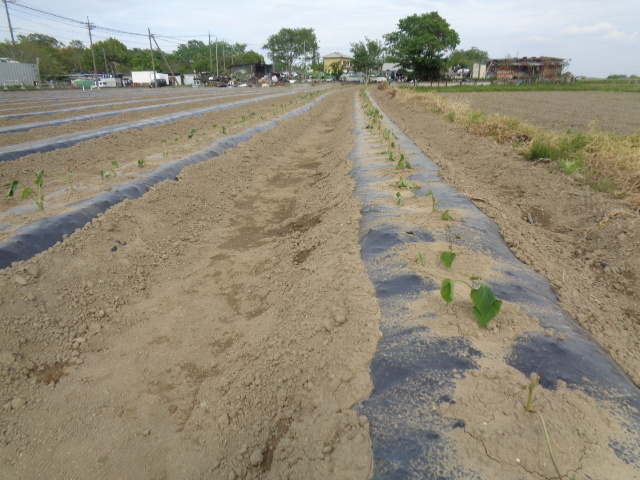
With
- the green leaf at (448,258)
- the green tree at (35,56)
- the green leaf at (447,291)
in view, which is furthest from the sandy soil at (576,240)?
the green tree at (35,56)

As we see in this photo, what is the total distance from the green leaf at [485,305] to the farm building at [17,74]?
152 feet

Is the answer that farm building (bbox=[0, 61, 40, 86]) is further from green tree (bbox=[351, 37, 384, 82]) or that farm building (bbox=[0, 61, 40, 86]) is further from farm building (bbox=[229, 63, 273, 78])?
green tree (bbox=[351, 37, 384, 82])

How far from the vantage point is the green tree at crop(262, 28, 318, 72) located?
96988mm

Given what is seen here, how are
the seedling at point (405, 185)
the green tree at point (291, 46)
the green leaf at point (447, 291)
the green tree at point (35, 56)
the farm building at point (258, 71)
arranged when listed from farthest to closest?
the green tree at point (291, 46)
the farm building at point (258, 71)
the green tree at point (35, 56)
the seedling at point (405, 185)
the green leaf at point (447, 291)

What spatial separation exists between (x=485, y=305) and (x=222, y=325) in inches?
87.3

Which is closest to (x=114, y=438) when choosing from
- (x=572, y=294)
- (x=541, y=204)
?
(x=572, y=294)

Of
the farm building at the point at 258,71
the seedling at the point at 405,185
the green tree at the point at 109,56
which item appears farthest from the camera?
the green tree at the point at 109,56

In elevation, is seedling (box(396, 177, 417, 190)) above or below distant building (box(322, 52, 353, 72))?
below

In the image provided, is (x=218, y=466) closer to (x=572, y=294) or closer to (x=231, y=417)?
(x=231, y=417)

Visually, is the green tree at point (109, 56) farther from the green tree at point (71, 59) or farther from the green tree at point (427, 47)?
the green tree at point (427, 47)

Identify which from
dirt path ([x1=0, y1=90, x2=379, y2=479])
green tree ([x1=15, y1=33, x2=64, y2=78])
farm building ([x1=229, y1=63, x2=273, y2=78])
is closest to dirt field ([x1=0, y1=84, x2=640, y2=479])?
dirt path ([x1=0, y1=90, x2=379, y2=479])

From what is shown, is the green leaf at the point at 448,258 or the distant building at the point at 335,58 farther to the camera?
the distant building at the point at 335,58

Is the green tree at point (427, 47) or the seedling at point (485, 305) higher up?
the green tree at point (427, 47)

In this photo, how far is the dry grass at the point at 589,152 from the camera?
17.5 ft
